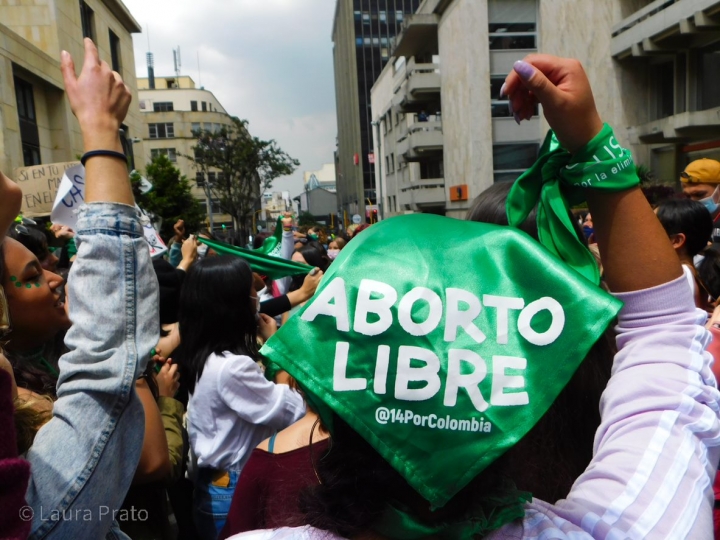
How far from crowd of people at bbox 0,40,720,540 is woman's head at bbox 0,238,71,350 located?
473 millimetres

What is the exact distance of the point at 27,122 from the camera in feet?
67.9

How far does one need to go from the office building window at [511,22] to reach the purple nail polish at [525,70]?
1057 inches

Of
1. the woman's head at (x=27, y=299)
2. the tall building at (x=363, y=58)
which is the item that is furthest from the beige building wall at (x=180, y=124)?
the woman's head at (x=27, y=299)

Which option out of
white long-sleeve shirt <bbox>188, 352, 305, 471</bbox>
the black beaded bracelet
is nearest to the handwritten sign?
white long-sleeve shirt <bbox>188, 352, 305, 471</bbox>

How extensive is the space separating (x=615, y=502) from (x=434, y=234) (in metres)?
0.54

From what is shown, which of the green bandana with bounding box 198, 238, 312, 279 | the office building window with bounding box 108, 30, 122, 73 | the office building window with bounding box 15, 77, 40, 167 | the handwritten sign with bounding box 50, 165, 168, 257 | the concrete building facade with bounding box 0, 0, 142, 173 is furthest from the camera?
the office building window with bounding box 108, 30, 122, 73

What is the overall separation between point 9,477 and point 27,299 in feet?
4.12

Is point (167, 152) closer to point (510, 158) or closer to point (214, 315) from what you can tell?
point (510, 158)

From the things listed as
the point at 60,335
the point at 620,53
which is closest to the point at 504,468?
the point at 60,335

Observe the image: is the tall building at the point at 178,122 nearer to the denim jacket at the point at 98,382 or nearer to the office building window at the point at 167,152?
the office building window at the point at 167,152

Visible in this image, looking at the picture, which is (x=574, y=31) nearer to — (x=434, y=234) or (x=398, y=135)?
(x=398, y=135)

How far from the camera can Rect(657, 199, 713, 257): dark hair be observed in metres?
3.38

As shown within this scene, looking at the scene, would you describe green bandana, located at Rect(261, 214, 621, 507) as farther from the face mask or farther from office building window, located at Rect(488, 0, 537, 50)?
office building window, located at Rect(488, 0, 537, 50)

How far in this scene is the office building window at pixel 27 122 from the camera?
66.2ft
